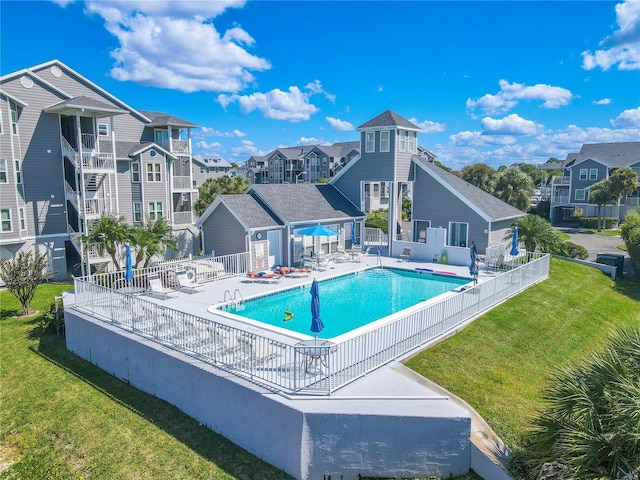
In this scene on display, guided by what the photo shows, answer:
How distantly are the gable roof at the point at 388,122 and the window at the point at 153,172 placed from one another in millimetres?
13579

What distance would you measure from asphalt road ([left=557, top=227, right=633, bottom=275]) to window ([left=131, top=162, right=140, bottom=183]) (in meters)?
30.7

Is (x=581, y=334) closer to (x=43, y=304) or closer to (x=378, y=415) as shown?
(x=378, y=415)

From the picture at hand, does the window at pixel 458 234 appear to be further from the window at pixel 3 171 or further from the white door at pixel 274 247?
the window at pixel 3 171

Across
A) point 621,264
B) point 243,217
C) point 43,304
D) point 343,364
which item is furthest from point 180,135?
point 621,264

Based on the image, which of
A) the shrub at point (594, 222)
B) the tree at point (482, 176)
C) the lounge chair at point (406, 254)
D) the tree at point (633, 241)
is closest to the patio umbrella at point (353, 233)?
the lounge chair at point (406, 254)

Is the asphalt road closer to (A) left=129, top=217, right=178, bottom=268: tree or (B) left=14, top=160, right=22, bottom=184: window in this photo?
(A) left=129, top=217, right=178, bottom=268: tree

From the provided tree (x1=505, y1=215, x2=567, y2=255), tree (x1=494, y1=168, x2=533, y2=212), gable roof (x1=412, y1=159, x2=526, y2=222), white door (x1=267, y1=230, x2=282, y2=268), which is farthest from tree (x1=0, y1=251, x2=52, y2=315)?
tree (x1=494, y1=168, x2=533, y2=212)

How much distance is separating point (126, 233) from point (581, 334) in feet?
62.1

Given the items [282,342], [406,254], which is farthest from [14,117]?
[406,254]

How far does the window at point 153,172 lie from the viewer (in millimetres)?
29875

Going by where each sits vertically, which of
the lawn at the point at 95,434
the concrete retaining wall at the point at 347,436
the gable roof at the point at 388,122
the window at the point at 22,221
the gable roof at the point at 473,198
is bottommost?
the lawn at the point at 95,434

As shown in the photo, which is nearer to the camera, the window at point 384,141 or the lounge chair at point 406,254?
the lounge chair at point 406,254

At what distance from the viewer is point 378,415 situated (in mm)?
9305

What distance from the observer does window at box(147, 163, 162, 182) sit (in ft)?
98.0
